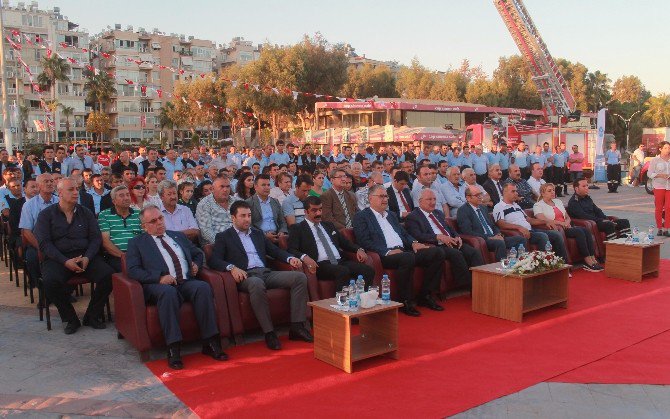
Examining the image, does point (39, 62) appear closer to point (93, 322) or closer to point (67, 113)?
point (67, 113)

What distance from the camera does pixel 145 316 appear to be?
15.1 feet

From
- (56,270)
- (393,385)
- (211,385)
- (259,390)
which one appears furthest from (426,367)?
(56,270)

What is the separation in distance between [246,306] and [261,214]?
1.73 meters

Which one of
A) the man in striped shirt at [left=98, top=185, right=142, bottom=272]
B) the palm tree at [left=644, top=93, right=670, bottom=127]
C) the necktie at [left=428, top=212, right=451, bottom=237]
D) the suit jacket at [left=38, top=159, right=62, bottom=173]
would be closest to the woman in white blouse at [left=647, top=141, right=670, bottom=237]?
the necktie at [left=428, top=212, right=451, bottom=237]

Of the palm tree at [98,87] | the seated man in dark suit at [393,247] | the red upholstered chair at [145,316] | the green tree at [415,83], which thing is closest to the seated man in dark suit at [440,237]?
the seated man in dark suit at [393,247]

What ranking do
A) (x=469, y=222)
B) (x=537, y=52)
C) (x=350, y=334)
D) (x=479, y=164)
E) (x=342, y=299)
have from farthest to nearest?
(x=537, y=52)
(x=479, y=164)
(x=469, y=222)
(x=342, y=299)
(x=350, y=334)

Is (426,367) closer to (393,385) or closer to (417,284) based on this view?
(393,385)

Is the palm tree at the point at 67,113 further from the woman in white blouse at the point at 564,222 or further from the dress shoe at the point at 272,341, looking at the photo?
the dress shoe at the point at 272,341

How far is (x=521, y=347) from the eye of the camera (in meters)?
4.88

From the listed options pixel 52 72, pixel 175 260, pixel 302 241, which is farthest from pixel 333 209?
pixel 52 72

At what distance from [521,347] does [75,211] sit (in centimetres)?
436

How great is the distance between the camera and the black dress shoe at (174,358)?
448cm

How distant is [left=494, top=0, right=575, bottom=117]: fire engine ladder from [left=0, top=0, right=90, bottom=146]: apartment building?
42344 millimetres

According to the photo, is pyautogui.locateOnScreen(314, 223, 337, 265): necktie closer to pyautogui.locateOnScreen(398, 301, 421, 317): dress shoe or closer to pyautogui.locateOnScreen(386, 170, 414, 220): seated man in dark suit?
pyautogui.locateOnScreen(398, 301, 421, 317): dress shoe
